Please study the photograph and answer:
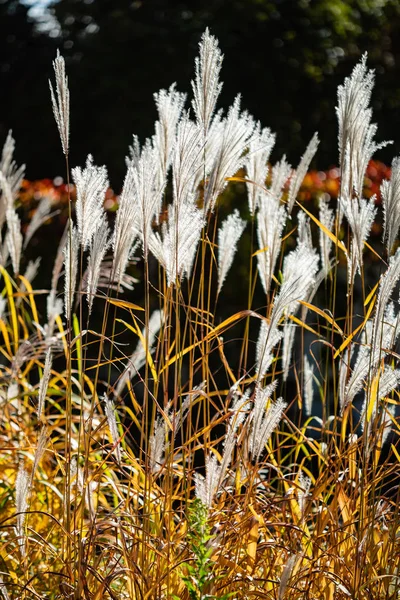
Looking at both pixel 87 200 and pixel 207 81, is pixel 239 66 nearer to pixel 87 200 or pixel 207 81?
pixel 207 81

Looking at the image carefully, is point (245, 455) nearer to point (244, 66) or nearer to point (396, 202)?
point (396, 202)

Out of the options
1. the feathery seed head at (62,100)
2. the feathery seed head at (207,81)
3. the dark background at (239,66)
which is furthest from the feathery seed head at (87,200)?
the dark background at (239,66)

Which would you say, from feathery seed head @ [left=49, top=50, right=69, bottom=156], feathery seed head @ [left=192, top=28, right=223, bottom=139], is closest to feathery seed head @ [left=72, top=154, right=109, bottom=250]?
feathery seed head @ [left=49, top=50, right=69, bottom=156]

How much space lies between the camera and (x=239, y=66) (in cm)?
726

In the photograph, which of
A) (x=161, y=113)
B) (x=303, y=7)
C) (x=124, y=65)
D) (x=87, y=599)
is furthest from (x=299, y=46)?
(x=87, y=599)

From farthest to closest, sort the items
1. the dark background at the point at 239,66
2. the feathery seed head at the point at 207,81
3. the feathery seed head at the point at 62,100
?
the dark background at the point at 239,66 < the feathery seed head at the point at 207,81 < the feathery seed head at the point at 62,100

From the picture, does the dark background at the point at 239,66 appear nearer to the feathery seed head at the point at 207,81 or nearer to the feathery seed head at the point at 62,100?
the feathery seed head at the point at 207,81

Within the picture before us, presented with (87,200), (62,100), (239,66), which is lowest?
(87,200)

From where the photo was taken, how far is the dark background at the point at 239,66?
7199 millimetres

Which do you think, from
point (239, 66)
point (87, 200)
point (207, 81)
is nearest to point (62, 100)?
point (87, 200)

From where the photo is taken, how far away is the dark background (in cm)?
720

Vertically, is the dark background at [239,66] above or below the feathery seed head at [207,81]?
above

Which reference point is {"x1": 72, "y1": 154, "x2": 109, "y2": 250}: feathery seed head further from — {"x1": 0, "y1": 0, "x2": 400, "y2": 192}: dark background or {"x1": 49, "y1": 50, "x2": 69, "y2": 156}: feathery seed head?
{"x1": 0, "y1": 0, "x2": 400, "y2": 192}: dark background

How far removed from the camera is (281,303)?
1.55 meters
